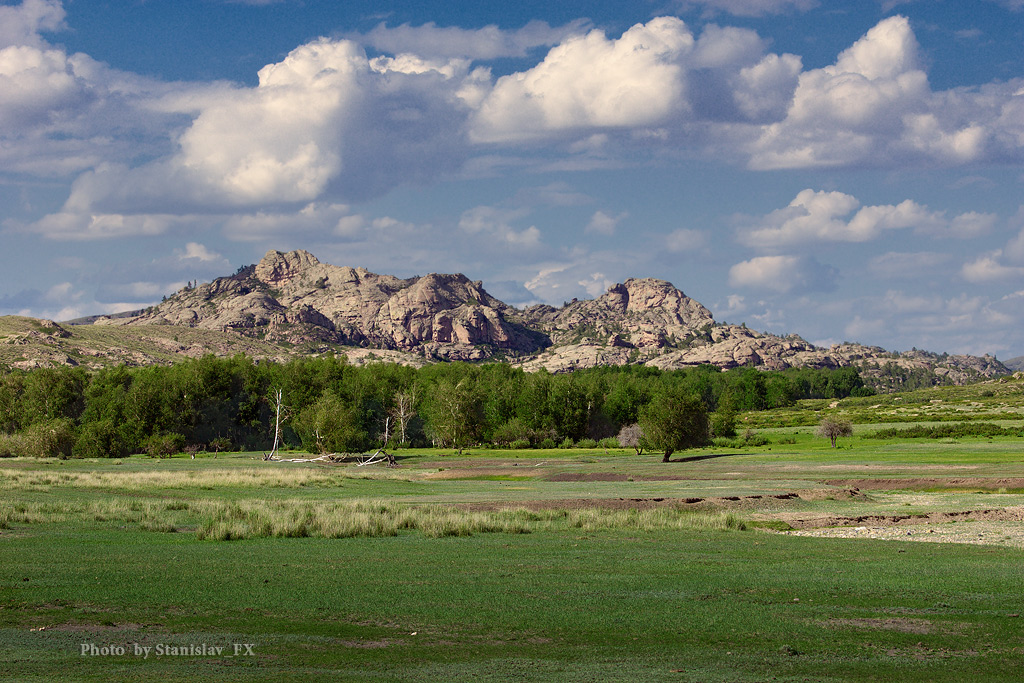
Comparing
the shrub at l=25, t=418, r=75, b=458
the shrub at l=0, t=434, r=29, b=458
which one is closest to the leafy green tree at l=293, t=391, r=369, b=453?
the shrub at l=25, t=418, r=75, b=458

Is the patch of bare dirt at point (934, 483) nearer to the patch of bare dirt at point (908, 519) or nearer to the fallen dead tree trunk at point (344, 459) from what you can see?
the patch of bare dirt at point (908, 519)

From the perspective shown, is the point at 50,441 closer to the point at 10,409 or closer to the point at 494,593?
the point at 10,409

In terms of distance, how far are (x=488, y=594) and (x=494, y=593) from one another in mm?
156

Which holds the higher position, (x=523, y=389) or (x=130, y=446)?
(x=523, y=389)

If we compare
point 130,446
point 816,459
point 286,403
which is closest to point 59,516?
point 816,459

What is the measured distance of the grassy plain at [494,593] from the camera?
12.7 metres

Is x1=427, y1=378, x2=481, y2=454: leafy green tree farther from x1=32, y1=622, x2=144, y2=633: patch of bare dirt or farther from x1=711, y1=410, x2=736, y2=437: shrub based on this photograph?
x1=32, y1=622, x2=144, y2=633: patch of bare dirt

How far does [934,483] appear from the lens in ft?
161

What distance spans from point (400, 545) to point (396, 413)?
9693cm

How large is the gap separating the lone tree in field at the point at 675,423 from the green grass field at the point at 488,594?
4428cm

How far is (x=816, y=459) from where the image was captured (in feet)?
243

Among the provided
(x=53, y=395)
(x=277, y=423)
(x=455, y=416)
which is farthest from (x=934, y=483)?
(x=53, y=395)

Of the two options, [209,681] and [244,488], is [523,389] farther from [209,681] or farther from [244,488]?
[209,681]

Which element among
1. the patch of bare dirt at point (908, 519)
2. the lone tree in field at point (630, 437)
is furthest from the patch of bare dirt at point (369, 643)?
the lone tree in field at point (630, 437)
